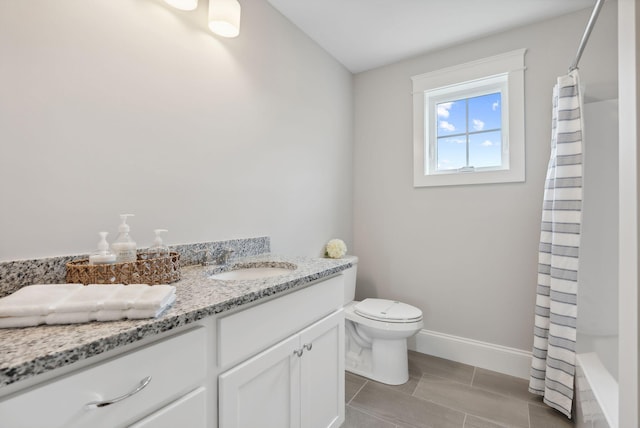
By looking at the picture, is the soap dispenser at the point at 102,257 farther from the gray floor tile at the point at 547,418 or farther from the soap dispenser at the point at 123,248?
the gray floor tile at the point at 547,418

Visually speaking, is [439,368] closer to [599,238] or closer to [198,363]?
[599,238]

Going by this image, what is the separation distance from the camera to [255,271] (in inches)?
56.2

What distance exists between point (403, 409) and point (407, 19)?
7.82 ft

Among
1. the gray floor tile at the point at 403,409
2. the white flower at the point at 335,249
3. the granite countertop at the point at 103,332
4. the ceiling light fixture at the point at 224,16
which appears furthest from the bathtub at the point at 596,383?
the ceiling light fixture at the point at 224,16

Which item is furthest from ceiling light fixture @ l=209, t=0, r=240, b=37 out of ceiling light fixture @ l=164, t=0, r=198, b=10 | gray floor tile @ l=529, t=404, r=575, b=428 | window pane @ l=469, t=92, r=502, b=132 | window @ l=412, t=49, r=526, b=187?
gray floor tile @ l=529, t=404, r=575, b=428

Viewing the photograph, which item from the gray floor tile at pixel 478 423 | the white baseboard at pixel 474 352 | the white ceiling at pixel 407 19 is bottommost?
the gray floor tile at pixel 478 423

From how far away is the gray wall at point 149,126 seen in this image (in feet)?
2.99

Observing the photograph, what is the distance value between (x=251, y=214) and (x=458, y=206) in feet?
5.00

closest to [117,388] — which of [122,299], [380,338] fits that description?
[122,299]

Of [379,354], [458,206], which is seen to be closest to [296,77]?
[458,206]

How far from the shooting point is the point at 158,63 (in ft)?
4.06

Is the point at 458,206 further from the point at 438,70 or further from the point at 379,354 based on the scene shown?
the point at 379,354

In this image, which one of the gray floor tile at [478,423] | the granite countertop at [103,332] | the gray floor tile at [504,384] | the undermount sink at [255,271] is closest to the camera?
the granite countertop at [103,332]

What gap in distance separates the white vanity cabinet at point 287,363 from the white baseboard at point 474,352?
3.69 feet
